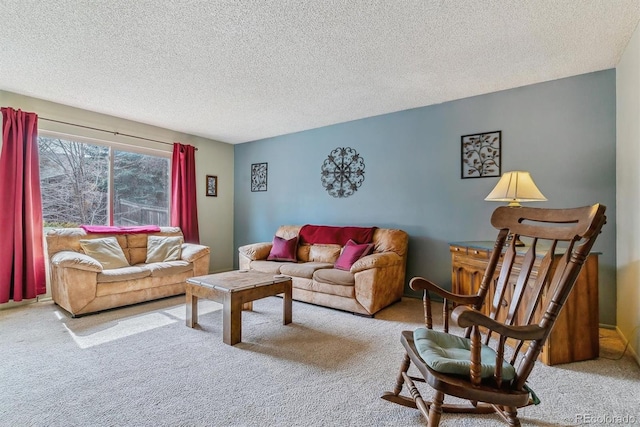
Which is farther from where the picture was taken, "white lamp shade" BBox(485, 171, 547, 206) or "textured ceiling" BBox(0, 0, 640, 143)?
"white lamp shade" BBox(485, 171, 547, 206)

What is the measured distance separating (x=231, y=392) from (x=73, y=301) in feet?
7.38

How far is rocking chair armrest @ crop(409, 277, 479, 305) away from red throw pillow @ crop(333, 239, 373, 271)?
1874mm

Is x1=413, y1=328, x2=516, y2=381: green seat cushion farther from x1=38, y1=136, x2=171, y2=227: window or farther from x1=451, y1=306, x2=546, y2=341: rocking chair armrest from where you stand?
x1=38, y1=136, x2=171, y2=227: window

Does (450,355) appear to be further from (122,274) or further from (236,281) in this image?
(122,274)

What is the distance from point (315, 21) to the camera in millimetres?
2129

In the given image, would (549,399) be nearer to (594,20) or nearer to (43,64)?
(594,20)

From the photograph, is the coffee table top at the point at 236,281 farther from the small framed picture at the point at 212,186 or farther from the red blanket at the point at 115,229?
the small framed picture at the point at 212,186

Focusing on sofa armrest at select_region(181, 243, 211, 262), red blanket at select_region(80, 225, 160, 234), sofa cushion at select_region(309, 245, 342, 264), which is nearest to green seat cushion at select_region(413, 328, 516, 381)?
sofa cushion at select_region(309, 245, 342, 264)

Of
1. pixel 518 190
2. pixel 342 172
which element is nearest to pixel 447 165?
pixel 518 190

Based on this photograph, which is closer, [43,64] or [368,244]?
[43,64]

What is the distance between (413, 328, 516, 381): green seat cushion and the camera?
120 centimetres

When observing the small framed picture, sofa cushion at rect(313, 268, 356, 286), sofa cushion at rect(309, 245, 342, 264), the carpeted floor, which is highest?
the small framed picture

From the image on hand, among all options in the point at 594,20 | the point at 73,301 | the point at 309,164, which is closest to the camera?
the point at 594,20

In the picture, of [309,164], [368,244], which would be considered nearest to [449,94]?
[368,244]
